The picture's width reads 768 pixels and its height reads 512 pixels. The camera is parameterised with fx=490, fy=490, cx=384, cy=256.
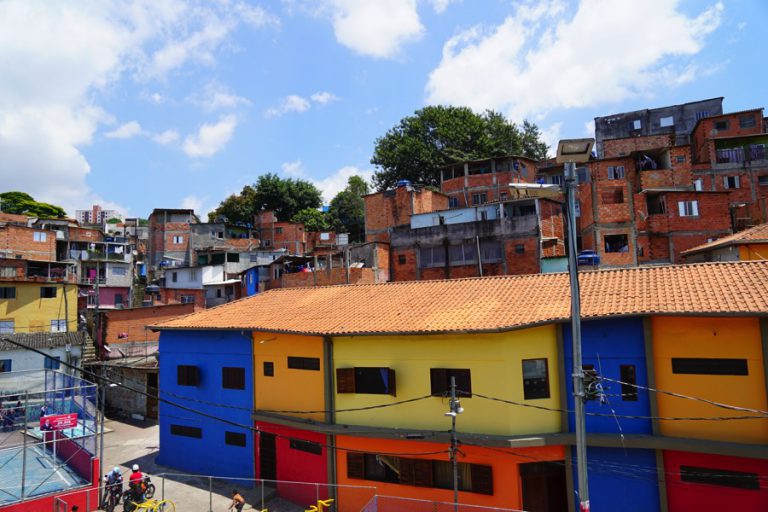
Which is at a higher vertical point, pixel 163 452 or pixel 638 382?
pixel 638 382

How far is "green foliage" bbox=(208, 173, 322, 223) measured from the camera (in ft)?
225

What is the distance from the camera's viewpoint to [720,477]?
14180mm

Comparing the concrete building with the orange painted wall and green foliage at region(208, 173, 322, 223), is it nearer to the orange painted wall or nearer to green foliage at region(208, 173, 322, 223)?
green foliage at region(208, 173, 322, 223)

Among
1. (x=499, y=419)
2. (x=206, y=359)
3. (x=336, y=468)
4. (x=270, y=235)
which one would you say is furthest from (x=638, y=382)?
(x=270, y=235)

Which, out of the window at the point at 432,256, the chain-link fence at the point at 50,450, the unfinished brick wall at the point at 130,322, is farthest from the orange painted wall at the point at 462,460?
the unfinished brick wall at the point at 130,322

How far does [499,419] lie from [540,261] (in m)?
20.1

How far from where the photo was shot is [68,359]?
33.4m

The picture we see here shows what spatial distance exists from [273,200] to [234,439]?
167ft

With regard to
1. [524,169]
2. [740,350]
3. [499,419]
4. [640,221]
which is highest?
[524,169]

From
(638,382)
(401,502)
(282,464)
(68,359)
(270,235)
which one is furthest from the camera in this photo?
(270,235)

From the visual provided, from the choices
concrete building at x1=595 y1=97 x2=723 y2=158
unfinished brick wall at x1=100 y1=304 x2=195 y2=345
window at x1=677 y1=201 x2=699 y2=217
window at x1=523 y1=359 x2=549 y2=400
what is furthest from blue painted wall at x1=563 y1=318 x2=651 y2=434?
concrete building at x1=595 y1=97 x2=723 y2=158

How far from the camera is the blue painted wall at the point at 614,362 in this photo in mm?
15273

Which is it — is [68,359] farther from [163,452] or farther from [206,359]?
[206,359]

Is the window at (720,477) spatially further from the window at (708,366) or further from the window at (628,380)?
the window at (708,366)
